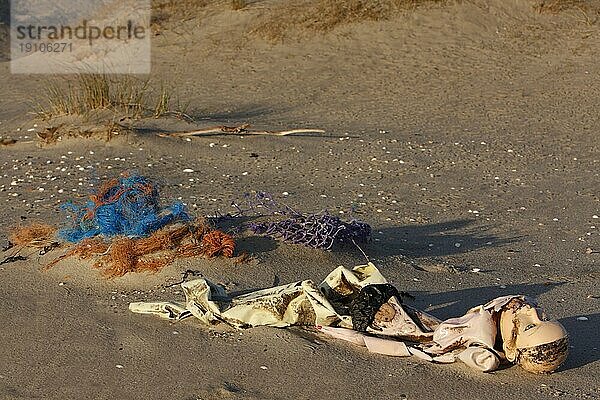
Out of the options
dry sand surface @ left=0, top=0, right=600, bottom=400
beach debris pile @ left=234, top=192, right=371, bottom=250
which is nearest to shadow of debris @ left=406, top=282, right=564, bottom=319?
dry sand surface @ left=0, top=0, right=600, bottom=400

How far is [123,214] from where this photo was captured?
5.81 meters

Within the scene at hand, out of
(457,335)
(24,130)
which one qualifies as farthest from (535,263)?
(24,130)

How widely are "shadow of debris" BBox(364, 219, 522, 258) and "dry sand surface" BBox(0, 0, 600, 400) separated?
0.02 metres

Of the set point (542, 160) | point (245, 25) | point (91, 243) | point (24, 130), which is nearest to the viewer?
point (91, 243)

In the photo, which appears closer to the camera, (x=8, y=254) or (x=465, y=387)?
(x=465, y=387)

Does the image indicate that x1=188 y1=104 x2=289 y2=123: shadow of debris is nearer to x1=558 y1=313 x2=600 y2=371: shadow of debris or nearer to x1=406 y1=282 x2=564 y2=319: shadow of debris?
x1=406 y1=282 x2=564 y2=319: shadow of debris

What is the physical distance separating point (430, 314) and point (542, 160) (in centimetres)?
408

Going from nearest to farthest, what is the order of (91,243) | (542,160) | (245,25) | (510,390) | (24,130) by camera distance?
(510,390) → (91,243) → (542,160) → (24,130) → (245,25)

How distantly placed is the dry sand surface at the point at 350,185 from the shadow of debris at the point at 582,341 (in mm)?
13

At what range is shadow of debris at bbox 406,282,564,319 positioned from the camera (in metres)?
5.20

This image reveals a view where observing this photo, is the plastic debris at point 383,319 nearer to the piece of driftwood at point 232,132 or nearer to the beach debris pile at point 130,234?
the beach debris pile at point 130,234

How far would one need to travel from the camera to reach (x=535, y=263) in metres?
6.13

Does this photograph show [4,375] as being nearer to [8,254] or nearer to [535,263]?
[8,254]

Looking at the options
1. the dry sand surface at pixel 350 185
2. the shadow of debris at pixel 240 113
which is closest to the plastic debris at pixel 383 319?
the dry sand surface at pixel 350 185
